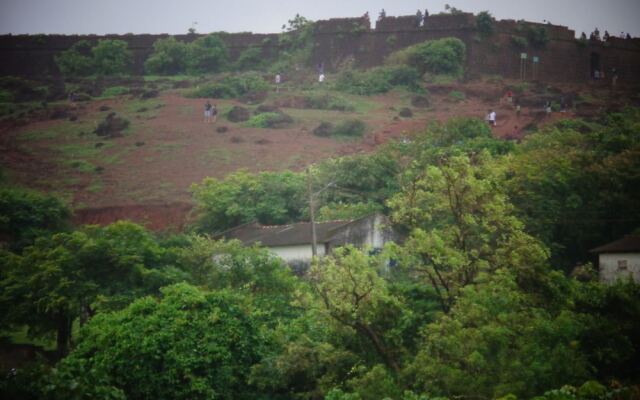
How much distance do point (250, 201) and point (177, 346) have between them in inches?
597

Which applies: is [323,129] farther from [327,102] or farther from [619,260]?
[619,260]

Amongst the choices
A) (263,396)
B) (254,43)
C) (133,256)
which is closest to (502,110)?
(254,43)

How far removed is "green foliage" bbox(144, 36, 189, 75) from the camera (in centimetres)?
6419

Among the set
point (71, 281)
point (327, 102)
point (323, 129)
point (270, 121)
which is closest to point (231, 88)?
point (327, 102)

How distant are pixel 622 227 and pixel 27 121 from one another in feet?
123

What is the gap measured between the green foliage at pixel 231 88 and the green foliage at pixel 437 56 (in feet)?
27.4

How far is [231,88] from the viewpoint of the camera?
57.3 metres

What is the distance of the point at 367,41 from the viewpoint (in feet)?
202

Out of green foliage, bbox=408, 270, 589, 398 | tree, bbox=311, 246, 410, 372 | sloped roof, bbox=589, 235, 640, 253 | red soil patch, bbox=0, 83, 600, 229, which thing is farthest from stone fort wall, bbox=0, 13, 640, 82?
green foliage, bbox=408, 270, 589, 398

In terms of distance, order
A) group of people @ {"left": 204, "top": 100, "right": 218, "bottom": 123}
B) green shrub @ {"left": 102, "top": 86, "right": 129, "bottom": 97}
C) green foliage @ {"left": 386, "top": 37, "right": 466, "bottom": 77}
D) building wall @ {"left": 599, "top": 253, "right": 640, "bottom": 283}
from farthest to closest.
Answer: green shrub @ {"left": 102, "top": 86, "right": 129, "bottom": 97} < green foliage @ {"left": 386, "top": 37, "right": 466, "bottom": 77} < group of people @ {"left": 204, "top": 100, "right": 218, "bottom": 123} < building wall @ {"left": 599, "top": 253, "right": 640, "bottom": 283}

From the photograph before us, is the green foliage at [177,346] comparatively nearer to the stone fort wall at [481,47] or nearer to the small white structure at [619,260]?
the small white structure at [619,260]

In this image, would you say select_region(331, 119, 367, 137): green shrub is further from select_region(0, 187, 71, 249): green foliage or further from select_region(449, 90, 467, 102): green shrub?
select_region(0, 187, 71, 249): green foliage

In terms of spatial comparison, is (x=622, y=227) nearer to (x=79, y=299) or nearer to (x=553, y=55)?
(x=79, y=299)

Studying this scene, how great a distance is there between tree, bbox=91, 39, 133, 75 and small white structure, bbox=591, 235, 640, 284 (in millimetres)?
46192
